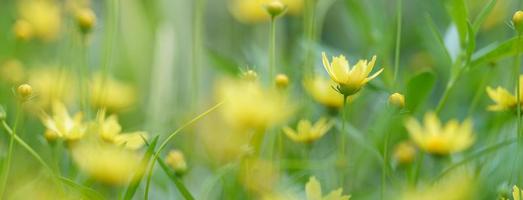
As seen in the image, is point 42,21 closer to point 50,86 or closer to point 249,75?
point 50,86

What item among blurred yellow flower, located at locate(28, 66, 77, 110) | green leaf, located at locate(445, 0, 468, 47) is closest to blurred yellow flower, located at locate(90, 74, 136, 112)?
blurred yellow flower, located at locate(28, 66, 77, 110)

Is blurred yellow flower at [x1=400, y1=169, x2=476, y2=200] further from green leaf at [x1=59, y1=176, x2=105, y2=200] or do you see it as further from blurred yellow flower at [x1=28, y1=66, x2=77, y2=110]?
blurred yellow flower at [x1=28, y1=66, x2=77, y2=110]

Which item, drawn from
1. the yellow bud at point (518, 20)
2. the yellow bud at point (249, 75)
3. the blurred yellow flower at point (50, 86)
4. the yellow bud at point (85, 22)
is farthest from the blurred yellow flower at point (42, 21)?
the yellow bud at point (518, 20)

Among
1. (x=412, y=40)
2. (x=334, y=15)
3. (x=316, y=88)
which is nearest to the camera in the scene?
(x=316, y=88)

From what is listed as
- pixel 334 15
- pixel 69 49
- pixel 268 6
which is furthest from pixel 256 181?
pixel 334 15

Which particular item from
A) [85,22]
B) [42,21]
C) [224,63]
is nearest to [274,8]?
[85,22]

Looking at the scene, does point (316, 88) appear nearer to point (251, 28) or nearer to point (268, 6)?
point (268, 6)

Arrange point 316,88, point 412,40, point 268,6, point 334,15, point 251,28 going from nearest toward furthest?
point 268,6 < point 316,88 < point 412,40 < point 251,28 < point 334,15
